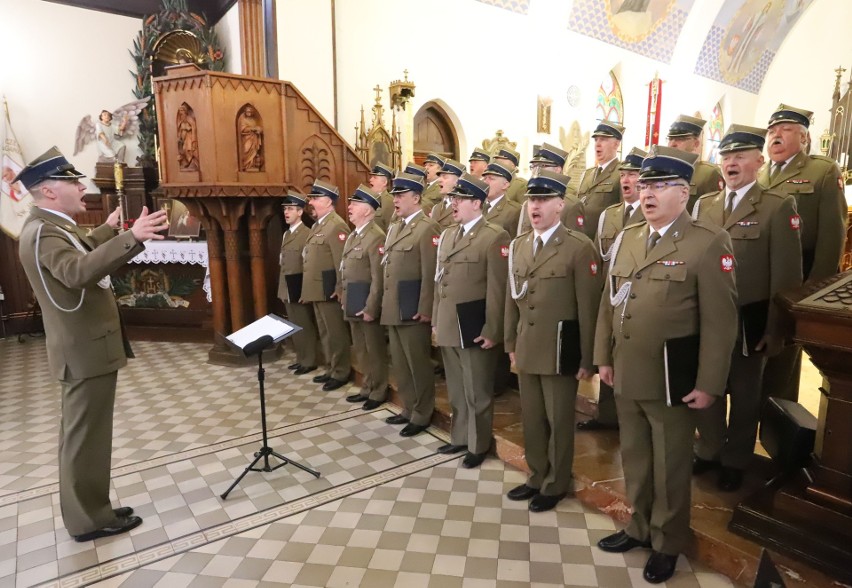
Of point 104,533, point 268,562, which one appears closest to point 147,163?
point 104,533

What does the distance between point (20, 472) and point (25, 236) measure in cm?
185

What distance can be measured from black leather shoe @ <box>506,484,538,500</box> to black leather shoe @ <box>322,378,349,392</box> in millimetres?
2319

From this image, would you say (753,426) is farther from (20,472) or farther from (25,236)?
(20,472)

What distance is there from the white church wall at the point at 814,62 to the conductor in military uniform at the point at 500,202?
1148 centimetres

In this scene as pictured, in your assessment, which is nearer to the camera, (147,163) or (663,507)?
(663,507)

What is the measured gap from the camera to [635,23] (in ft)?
36.3

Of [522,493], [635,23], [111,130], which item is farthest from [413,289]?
[635,23]

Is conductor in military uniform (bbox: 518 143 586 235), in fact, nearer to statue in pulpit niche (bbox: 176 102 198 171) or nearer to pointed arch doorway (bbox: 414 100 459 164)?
statue in pulpit niche (bbox: 176 102 198 171)

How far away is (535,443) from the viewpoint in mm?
2854

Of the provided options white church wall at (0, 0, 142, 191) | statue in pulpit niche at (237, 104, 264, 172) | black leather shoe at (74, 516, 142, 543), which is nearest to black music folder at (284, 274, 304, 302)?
statue in pulpit niche at (237, 104, 264, 172)

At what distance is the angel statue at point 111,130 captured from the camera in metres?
7.79

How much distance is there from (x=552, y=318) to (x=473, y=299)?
64cm

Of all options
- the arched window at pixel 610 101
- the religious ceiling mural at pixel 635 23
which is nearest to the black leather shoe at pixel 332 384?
the religious ceiling mural at pixel 635 23

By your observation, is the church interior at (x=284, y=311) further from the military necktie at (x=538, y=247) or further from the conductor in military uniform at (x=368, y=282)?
the military necktie at (x=538, y=247)
